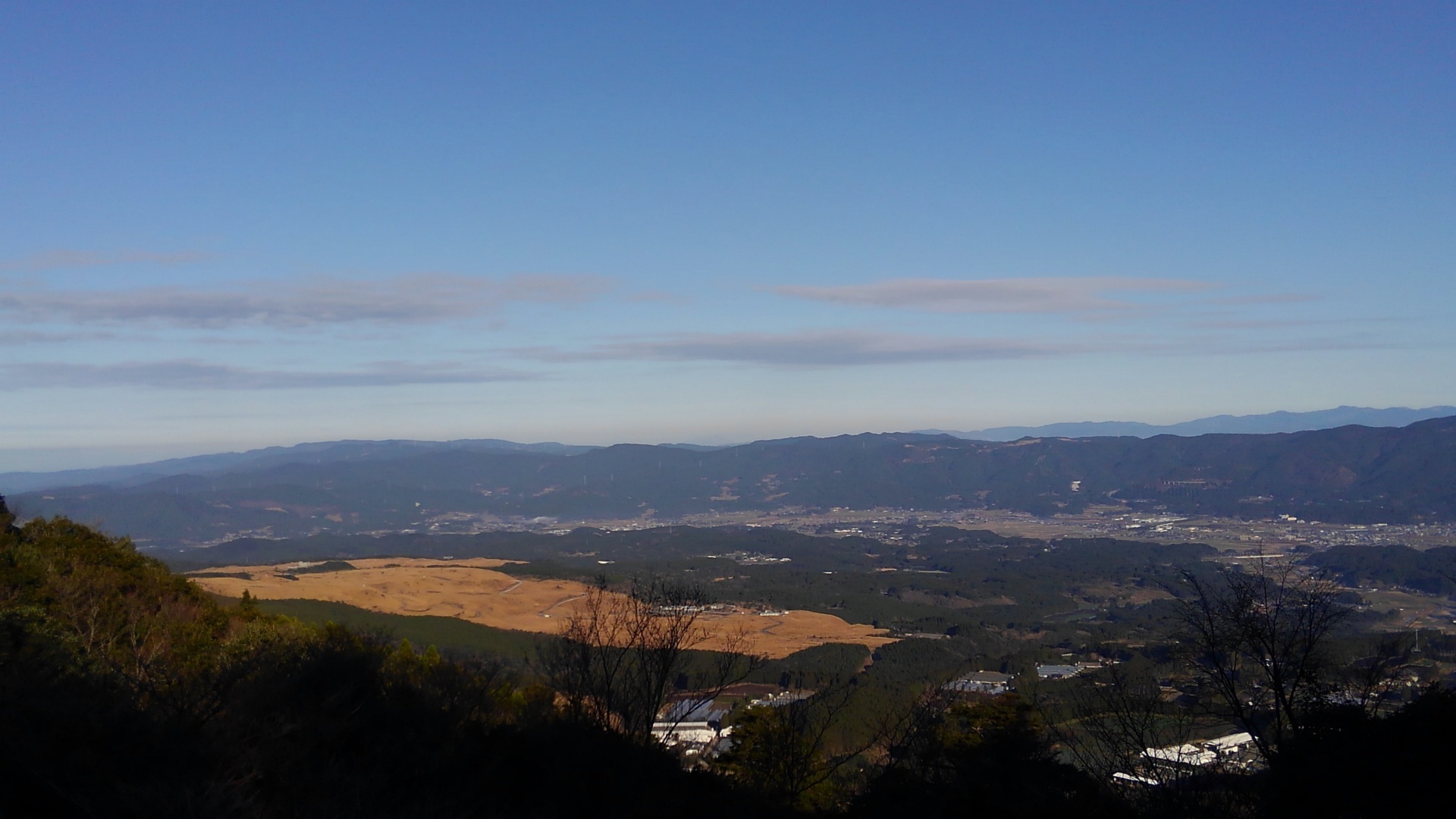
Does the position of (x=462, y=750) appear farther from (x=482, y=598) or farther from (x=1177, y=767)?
(x=482, y=598)

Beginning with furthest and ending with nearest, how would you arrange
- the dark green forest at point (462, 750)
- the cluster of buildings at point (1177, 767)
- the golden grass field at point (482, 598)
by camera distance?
the golden grass field at point (482, 598) < the cluster of buildings at point (1177, 767) < the dark green forest at point (462, 750)

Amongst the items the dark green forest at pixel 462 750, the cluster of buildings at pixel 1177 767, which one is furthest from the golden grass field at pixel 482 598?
the cluster of buildings at pixel 1177 767

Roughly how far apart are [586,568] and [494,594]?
20.8 m

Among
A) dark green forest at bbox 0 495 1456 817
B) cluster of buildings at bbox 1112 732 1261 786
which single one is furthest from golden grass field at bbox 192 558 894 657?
cluster of buildings at bbox 1112 732 1261 786

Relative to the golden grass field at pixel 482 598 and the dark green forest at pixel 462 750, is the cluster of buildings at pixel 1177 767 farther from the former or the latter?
the golden grass field at pixel 482 598

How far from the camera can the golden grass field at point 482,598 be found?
60.2 m

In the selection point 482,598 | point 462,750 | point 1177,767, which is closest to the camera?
point 1177,767

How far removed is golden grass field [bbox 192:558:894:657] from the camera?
60188 mm

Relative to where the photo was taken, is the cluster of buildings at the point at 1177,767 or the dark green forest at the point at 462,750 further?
the cluster of buildings at the point at 1177,767

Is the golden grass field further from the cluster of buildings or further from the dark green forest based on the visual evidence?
the cluster of buildings

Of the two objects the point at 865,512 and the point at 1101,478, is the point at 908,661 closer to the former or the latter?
the point at 865,512

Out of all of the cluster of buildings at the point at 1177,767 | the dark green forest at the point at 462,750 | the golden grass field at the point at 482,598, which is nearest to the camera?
the dark green forest at the point at 462,750

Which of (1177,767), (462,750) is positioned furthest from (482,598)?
(1177,767)

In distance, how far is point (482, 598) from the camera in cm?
7062
